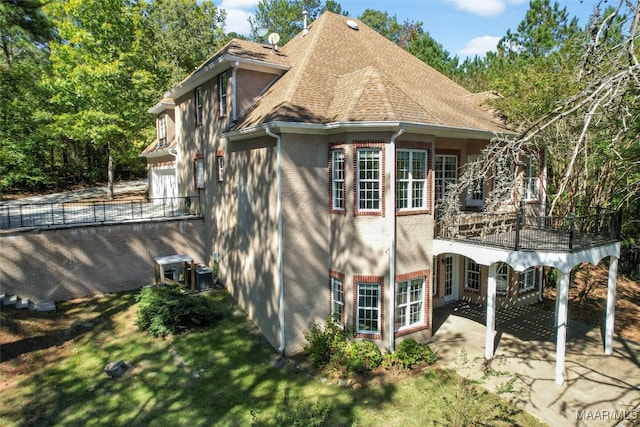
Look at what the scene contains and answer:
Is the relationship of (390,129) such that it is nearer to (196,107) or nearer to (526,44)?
(196,107)

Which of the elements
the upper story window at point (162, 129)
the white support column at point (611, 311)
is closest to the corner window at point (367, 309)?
the white support column at point (611, 311)

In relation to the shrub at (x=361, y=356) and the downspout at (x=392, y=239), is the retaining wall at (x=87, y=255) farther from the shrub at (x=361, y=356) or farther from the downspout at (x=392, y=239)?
the downspout at (x=392, y=239)

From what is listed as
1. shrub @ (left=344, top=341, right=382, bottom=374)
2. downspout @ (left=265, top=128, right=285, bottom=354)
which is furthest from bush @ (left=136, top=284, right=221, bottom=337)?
shrub @ (left=344, top=341, right=382, bottom=374)

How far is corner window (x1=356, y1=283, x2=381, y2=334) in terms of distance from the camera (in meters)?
11.8

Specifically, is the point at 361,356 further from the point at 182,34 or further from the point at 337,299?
the point at 182,34

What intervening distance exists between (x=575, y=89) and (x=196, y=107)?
54.4 ft

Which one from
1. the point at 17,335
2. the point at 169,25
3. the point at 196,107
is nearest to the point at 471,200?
the point at 196,107

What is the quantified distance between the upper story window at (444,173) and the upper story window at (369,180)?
439 centimetres

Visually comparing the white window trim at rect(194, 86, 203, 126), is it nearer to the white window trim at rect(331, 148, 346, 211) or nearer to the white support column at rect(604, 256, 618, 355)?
the white window trim at rect(331, 148, 346, 211)

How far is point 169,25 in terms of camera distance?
40.9 meters

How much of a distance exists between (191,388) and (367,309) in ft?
17.9

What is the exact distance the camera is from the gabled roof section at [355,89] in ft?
37.9

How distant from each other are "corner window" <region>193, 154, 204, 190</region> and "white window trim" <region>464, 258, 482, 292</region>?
13031 millimetres

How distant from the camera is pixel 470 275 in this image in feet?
53.5
